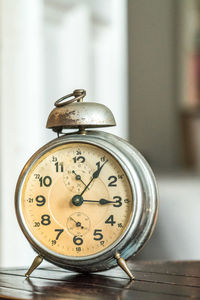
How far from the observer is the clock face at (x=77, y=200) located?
2.95ft

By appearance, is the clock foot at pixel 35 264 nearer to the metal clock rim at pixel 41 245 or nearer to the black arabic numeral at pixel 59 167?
the metal clock rim at pixel 41 245

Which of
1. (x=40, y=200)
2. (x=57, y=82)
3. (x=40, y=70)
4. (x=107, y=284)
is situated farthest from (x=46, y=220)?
(x=57, y=82)

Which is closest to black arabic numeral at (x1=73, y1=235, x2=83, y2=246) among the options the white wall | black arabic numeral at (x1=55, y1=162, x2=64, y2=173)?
black arabic numeral at (x1=55, y1=162, x2=64, y2=173)

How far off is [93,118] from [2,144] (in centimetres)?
103

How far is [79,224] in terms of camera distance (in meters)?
0.91

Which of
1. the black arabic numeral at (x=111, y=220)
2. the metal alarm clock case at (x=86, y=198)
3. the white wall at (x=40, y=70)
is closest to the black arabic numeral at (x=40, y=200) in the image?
the metal alarm clock case at (x=86, y=198)

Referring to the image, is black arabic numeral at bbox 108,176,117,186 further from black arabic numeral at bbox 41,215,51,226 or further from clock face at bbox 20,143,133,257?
black arabic numeral at bbox 41,215,51,226

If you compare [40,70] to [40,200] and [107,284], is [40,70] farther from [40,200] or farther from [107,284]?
[107,284]

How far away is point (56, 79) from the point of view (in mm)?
2299

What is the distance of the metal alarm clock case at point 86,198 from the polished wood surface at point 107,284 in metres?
0.03

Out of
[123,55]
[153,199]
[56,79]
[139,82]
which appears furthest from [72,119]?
[139,82]

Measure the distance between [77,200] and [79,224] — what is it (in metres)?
0.04

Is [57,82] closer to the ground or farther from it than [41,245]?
farther from it

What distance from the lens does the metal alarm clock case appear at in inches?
35.2
